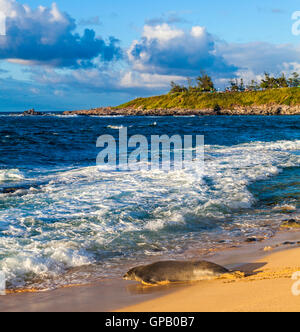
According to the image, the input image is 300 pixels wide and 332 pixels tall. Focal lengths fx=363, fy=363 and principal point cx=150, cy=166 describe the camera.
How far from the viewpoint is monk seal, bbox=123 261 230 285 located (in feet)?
16.1

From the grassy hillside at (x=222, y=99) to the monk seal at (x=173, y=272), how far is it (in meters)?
108

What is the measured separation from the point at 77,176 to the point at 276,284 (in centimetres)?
1055

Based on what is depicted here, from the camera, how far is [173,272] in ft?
16.4

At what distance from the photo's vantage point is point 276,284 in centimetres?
425

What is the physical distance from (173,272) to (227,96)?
420ft

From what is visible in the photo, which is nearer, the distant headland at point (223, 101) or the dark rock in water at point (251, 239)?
the dark rock in water at point (251, 239)

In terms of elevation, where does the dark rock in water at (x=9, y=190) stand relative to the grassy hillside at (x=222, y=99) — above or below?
below

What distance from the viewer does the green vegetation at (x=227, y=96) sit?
114688mm

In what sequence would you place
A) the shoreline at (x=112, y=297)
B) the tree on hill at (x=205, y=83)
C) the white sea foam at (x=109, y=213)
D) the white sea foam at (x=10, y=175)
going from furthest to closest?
the tree on hill at (x=205, y=83), the white sea foam at (x=10, y=175), the white sea foam at (x=109, y=213), the shoreline at (x=112, y=297)

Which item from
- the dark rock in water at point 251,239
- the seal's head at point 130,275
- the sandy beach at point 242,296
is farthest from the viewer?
the dark rock in water at point 251,239

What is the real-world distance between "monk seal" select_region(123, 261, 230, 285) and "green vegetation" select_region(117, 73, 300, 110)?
108 meters

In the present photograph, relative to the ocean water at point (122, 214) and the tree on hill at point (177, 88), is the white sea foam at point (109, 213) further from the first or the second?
the tree on hill at point (177, 88)

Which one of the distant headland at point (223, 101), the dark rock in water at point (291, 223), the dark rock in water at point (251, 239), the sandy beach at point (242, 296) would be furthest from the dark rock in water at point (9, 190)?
the distant headland at point (223, 101)

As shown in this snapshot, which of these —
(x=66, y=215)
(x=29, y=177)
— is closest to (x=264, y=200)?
(x=66, y=215)
